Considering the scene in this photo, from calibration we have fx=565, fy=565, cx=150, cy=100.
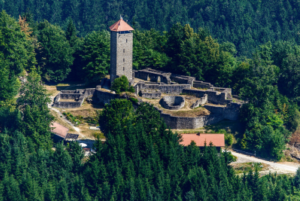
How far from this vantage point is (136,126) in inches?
3076

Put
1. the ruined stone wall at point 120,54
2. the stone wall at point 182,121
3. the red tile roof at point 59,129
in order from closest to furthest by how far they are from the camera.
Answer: the red tile roof at point 59,129
the stone wall at point 182,121
the ruined stone wall at point 120,54

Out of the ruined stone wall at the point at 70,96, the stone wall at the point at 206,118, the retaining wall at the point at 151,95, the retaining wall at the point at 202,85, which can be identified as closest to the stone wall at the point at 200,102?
the stone wall at the point at 206,118

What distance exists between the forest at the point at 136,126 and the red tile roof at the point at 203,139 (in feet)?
5.40

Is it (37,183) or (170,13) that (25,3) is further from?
(37,183)

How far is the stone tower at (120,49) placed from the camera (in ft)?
297

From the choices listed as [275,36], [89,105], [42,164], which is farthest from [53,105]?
[275,36]

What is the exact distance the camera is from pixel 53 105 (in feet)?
292

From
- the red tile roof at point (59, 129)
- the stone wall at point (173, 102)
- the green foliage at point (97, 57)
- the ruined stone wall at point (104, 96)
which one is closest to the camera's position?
the red tile roof at point (59, 129)

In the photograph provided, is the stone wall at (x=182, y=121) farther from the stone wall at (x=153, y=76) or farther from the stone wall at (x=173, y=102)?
the stone wall at (x=153, y=76)

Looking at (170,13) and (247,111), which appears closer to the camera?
(247,111)

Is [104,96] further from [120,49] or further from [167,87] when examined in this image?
[167,87]

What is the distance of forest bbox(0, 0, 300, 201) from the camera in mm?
72188

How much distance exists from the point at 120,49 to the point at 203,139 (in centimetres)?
2095

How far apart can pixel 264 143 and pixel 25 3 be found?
12473 centimetres
